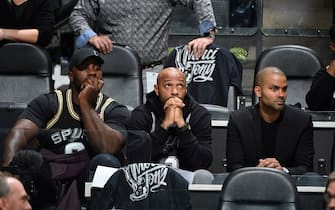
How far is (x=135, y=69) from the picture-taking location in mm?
9422

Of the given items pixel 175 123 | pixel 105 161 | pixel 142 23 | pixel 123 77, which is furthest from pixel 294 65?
pixel 105 161

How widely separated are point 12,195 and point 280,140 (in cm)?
219

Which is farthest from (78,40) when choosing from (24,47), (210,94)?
(210,94)

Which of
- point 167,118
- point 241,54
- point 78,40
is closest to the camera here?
point 167,118

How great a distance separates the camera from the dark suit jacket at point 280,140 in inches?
325

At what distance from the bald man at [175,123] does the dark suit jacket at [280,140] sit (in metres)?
0.18

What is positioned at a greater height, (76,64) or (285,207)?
(76,64)

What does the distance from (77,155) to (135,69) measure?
6.17 feet

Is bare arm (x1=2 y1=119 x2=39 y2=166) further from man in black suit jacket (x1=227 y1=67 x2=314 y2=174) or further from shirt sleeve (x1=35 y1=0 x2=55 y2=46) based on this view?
shirt sleeve (x1=35 y1=0 x2=55 y2=46)

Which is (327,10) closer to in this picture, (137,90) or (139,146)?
(137,90)

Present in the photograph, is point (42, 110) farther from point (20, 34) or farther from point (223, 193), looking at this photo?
point (223, 193)

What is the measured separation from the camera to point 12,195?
7.00m

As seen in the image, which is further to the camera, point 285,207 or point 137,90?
point 137,90

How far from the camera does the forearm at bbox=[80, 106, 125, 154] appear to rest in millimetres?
7688
